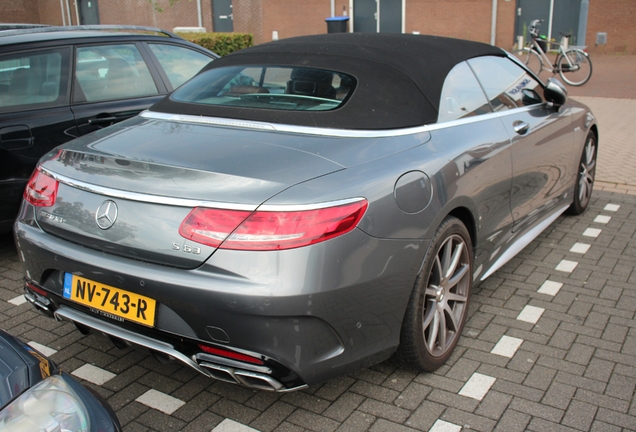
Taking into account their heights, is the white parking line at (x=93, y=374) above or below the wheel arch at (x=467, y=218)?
below

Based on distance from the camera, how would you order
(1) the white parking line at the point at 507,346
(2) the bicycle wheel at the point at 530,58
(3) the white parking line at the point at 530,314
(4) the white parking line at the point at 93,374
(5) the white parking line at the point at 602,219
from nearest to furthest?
(4) the white parking line at the point at 93,374
(1) the white parking line at the point at 507,346
(3) the white parking line at the point at 530,314
(5) the white parking line at the point at 602,219
(2) the bicycle wheel at the point at 530,58

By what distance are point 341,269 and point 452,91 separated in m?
1.52

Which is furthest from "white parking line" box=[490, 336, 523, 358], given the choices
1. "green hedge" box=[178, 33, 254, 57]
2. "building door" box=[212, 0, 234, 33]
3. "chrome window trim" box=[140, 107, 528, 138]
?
"building door" box=[212, 0, 234, 33]

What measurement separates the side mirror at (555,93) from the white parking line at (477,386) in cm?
221

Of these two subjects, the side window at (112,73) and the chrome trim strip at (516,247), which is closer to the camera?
the chrome trim strip at (516,247)

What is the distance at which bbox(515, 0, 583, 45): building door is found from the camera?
20.6m

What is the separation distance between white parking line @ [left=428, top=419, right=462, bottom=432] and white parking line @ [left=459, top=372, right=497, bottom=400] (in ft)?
0.83

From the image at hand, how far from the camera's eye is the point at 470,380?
3080 millimetres

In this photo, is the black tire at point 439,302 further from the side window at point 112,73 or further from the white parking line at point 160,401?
the side window at point 112,73

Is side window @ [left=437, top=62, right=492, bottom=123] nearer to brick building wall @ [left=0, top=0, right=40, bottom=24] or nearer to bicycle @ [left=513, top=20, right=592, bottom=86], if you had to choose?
bicycle @ [left=513, top=20, right=592, bottom=86]

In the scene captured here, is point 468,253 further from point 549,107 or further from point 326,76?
point 549,107

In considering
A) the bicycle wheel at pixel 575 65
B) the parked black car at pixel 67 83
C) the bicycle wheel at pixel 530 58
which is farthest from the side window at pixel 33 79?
the bicycle wheel at pixel 530 58

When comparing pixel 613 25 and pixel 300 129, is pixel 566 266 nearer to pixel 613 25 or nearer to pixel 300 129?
pixel 300 129

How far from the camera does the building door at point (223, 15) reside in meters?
26.7
